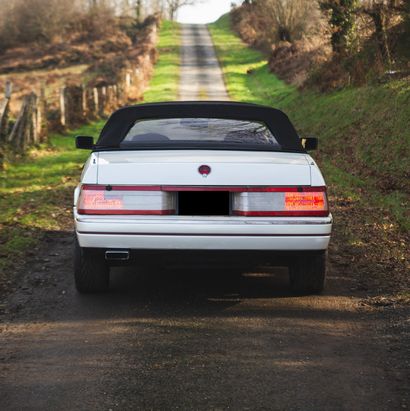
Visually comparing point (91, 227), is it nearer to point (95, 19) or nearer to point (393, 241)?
point (393, 241)

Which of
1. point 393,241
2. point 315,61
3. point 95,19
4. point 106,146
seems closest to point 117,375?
point 106,146

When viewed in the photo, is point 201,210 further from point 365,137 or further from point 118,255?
point 365,137

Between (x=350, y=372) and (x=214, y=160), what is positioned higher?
(x=214, y=160)

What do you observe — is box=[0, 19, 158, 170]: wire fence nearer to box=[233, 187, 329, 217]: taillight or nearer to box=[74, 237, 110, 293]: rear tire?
box=[74, 237, 110, 293]: rear tire

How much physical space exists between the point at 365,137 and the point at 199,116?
9105 millimetres

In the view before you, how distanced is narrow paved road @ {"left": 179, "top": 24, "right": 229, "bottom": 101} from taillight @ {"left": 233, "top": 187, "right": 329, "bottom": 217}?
1103 inches

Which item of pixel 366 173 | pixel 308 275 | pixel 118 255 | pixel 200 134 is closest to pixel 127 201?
pixel 118 255

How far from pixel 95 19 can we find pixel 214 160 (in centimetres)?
6063

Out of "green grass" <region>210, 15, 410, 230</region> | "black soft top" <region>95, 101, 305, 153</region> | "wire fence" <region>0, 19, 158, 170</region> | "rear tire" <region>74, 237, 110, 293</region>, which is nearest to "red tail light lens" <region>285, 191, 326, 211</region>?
"black soft top" <region>95, 101, 305, 153</region>

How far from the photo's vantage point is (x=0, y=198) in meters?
10.9

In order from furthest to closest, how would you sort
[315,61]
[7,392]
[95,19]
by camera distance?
[95,19] → [315,61] → [7,392]

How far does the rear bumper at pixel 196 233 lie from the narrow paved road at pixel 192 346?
0.55 metres

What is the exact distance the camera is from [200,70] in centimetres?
4575

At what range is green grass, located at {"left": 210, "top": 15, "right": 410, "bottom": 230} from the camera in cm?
1102
